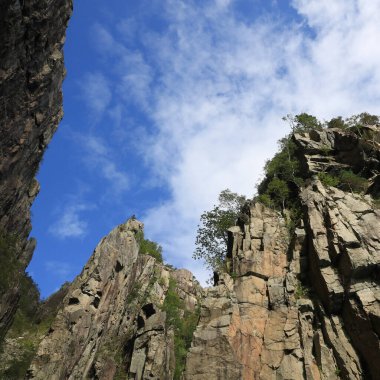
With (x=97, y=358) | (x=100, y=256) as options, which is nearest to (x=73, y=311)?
(x=97, y=358)

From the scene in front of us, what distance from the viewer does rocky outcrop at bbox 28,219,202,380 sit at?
3853 centimetres

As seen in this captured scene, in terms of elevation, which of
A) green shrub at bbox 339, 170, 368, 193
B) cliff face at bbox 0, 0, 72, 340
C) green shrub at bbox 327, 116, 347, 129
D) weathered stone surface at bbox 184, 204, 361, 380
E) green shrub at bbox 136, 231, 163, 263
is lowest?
weathered stone surface at bbox 184, 204, 361, 380

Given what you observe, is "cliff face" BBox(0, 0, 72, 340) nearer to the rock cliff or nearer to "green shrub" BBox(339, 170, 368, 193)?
the rock cliff

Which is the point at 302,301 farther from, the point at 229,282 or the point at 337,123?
the point at 337,123

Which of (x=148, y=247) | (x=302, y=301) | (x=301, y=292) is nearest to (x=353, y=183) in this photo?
(x=301, y=292)

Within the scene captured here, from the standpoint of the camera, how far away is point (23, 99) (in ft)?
96.4

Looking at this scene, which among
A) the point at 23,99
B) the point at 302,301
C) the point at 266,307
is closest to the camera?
the point at 302,301

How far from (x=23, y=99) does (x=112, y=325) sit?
29112 millimetres

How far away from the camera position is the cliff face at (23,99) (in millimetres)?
26000

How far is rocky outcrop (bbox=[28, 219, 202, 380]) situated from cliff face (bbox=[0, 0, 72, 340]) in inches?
246

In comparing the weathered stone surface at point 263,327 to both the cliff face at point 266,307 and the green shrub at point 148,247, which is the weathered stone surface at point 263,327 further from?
the green shrub at point 148,247

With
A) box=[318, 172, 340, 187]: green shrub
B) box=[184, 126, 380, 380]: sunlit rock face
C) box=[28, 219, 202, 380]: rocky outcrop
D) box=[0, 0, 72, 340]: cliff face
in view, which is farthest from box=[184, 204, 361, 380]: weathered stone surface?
box=[0, 0, 72, 340]: cliff face

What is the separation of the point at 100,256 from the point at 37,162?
1682 centimetres

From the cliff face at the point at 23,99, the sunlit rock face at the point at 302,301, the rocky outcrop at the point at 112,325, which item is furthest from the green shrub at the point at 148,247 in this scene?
the sunlit rock face at the point at 302,301
